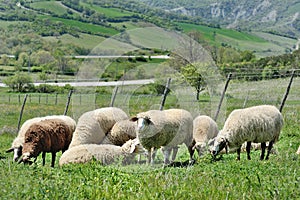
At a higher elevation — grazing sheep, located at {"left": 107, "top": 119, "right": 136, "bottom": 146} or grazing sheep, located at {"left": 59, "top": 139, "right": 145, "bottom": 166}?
grazing sheep, located at {"left": 59, "top": 139, "right": 145, "bottom": 166}

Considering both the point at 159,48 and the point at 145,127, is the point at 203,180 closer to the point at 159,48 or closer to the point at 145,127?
the point at 145,127

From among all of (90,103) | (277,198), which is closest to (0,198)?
(277,198)

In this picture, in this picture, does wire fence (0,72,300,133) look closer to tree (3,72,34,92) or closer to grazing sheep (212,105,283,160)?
grazing sheep (212,105,283,160)

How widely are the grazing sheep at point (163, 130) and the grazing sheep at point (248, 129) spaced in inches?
36.3

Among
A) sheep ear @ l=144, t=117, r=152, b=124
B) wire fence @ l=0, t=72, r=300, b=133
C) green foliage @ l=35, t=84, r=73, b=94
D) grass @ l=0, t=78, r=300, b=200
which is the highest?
grass @ l=0, t=78, r=300, b=200

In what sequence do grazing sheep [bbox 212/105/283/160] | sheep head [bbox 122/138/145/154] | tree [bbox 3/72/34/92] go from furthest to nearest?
tree [bbox 3/72/34/92] < grazing sheep [bbox 212/105/283/160] < sheep head [bbox 122/138/145/154]

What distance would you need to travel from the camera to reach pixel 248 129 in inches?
431

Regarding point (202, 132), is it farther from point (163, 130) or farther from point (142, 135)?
point (142, 135)

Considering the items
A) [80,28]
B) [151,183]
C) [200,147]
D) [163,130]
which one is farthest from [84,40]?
[151,183]

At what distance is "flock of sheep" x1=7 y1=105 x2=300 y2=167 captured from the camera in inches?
392

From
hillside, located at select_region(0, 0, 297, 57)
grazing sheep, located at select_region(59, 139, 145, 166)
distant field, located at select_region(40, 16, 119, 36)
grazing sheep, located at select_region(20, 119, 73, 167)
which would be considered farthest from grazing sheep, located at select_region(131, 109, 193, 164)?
distant field, located at select_region(40, 16, 119, 36)

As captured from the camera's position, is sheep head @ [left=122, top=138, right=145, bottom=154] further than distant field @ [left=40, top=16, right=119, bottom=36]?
No

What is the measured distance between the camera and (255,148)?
13867 millimetres

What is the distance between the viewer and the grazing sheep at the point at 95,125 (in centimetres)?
1144
